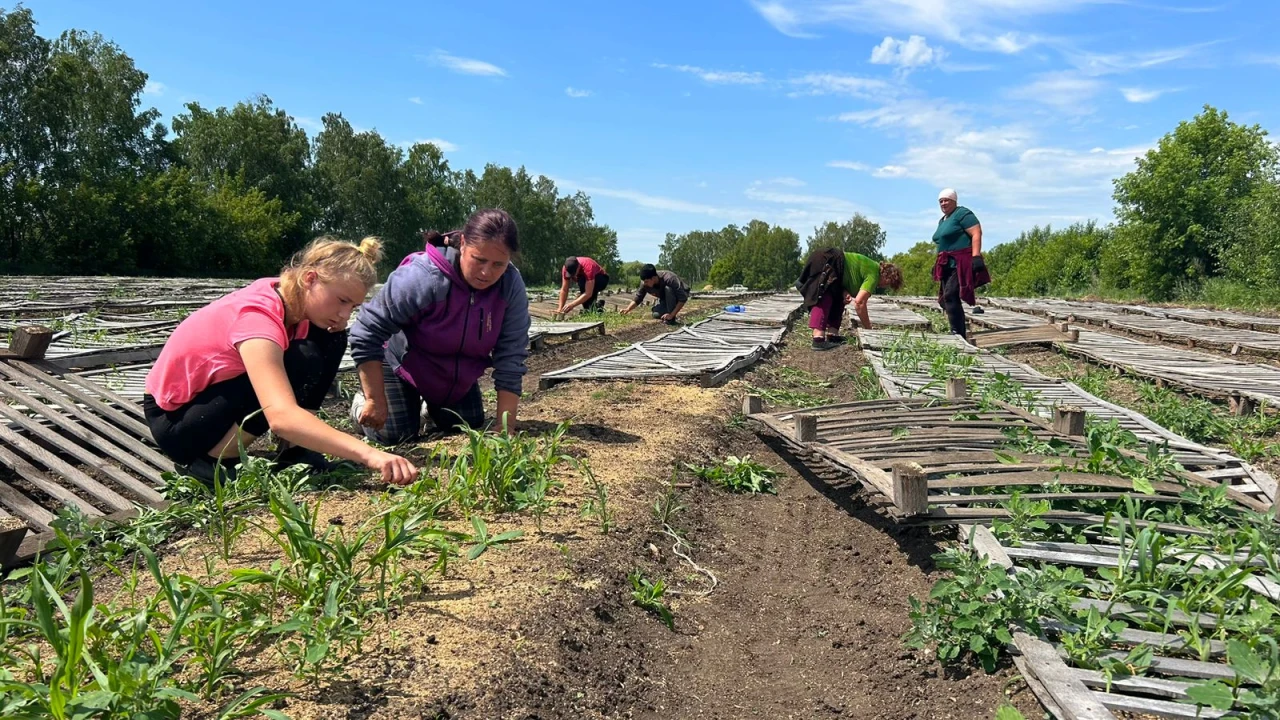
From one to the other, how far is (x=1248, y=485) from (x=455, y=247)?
4.16 meters

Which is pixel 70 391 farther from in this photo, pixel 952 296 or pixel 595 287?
pixel 595 287

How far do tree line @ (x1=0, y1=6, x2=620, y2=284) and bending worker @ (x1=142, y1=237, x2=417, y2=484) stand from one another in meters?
30.3

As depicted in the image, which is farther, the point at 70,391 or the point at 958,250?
the point at 958,250

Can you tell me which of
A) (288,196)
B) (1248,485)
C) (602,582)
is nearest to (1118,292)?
(1248,485)

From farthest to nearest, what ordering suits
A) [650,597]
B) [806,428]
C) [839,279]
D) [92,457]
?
[839,279] → [806,428] → [92,457] → [650,597]

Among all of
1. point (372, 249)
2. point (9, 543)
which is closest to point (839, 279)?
point (372, 249)

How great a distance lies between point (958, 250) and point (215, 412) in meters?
7.65

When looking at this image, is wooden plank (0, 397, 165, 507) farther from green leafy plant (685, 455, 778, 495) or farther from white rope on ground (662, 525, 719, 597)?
green leafy plant (685, 455, 778, 495)

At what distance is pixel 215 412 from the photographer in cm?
314

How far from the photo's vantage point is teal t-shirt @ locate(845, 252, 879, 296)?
9352 mm

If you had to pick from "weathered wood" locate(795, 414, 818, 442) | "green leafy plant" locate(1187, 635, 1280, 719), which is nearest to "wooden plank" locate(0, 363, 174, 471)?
"weathered wood" locate(795, 414, 818, 442)

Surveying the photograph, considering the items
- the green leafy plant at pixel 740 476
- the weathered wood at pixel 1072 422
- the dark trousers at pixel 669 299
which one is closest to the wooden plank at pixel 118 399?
the green leafy plant at pixel 740 476

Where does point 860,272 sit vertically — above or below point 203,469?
above

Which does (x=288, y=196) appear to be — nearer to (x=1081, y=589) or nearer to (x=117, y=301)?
(x=117, y=301)
